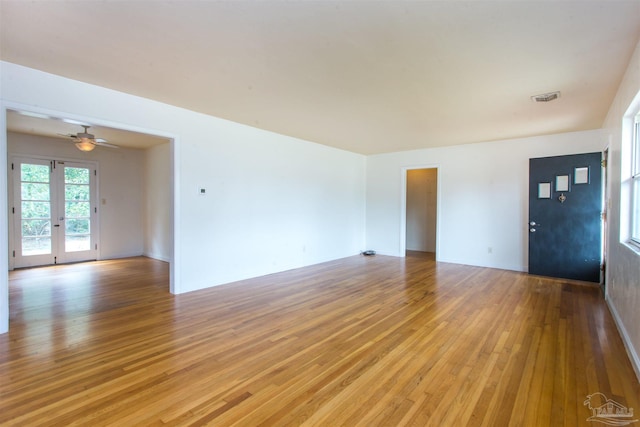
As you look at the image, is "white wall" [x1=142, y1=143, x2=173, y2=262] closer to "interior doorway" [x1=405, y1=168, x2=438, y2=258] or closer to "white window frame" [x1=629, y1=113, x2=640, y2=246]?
"interior doorway" [x1=405, y1=168, x2=438, y2=258]

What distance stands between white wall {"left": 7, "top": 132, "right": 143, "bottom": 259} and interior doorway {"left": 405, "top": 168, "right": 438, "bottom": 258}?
7.11 metres

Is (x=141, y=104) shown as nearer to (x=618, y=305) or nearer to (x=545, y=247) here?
(x=618, y=305)

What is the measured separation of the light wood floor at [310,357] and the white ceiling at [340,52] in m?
2.55

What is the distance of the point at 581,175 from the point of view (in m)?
5.07

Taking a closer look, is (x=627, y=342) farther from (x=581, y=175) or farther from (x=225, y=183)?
(x=225, y=183)

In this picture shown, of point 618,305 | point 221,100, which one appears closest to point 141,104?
point 221,100

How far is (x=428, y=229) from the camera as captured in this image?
27.3ft

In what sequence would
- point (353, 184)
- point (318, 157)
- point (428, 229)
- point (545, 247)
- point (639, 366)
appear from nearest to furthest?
point (639, 366), point (545, 247), point (318, 157), point (353, 184), point (428, 229)

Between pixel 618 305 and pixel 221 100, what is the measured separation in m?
5.02

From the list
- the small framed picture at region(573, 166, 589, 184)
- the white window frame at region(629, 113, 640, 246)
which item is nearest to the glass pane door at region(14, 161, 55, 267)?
the white window frame at region(629, 113, 640, 246)

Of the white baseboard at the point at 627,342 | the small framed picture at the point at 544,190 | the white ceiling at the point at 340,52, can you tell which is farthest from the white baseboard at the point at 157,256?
the small framed picture at the point at 544,190

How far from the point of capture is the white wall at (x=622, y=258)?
97.3 inches

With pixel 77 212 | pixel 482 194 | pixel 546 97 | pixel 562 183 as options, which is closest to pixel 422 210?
pixel 482 194

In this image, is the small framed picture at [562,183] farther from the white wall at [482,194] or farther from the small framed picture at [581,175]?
the white wall at [482,194]
